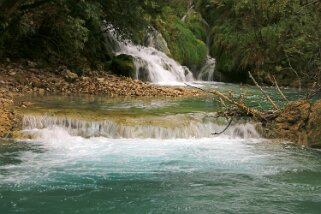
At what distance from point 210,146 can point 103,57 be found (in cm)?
1106

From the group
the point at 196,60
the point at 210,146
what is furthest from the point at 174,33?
the point at 210,146

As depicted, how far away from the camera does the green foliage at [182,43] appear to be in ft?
80.4

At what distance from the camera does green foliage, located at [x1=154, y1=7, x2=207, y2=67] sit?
24.5 m

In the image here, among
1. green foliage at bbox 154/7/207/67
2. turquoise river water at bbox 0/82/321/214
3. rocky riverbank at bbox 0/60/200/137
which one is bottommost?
turquoise river water at bbox 0/82/321/214

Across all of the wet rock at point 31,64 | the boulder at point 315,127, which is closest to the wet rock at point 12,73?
the wet rock at point 31,64

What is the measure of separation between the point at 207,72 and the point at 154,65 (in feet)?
15.9

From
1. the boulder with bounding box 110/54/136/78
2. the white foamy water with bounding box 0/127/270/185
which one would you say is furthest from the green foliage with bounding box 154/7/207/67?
the white foamy water with bounding box 0/127/270/185

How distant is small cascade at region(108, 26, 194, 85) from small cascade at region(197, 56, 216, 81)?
169cm

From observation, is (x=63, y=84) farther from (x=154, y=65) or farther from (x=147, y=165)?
(x=147, y=165)

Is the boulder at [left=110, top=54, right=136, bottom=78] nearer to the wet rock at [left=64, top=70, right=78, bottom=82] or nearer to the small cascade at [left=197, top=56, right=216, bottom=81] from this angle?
the wet rock at [left=64, top=70, right=78, bottom=82]

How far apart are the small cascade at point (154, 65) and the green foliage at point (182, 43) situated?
1.30 metres

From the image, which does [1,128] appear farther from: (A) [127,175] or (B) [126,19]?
(B) [126,19]

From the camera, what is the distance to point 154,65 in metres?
21.6

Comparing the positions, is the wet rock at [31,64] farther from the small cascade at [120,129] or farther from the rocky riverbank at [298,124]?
the rocky riverbank at [298,124]
